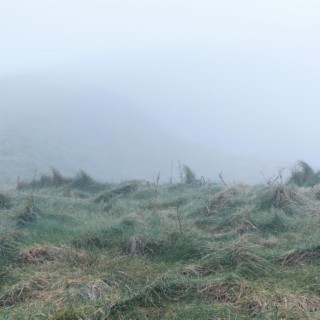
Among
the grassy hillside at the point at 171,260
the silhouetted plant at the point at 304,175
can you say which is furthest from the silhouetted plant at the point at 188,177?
the grassy hillside at the point at 171,260

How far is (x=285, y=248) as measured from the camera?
7.23m

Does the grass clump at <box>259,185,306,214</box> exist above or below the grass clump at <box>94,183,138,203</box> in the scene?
above

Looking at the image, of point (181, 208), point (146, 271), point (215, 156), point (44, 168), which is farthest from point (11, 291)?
point (215, 156)

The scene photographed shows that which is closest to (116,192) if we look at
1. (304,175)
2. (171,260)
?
(304,175)

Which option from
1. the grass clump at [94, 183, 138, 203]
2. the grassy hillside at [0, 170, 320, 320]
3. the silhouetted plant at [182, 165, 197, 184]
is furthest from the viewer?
the silhouetted plant at [182, 165, 197, 184]

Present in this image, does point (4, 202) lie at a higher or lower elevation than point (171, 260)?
lower

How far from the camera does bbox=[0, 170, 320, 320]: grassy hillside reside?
16.5 feet

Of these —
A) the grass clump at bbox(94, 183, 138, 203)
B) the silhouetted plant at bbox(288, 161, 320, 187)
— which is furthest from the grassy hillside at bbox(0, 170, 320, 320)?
the silhouetted plant at bbox(288, 161, 320, 187)

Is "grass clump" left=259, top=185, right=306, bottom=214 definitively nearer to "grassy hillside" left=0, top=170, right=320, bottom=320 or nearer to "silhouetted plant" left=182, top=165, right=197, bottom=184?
"grassy hillside" left=0, top=170, right=320, bottom=320

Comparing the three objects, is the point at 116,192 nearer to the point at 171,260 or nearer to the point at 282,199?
the point at 282,199

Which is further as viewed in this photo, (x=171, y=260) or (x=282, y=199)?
(x=282, y=199)

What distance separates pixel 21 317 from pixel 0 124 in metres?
46.0

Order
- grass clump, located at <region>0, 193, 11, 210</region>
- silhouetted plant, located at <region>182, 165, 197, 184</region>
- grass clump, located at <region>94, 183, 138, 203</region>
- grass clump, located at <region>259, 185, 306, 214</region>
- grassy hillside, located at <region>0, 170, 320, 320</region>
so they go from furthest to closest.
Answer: silhouetted plant, located at <region>182, 165, 197, 184</region>, grass clump, located at <region>94, 183, 138, 203</region>, grass clump, located at <region>0, 193, 11, 210</region>, grass clump, located at <region>259, 185, 306, 214</region>, grassy hillside, located at <region>0, 170, 320, 320</region>

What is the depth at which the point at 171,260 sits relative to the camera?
280 inches
